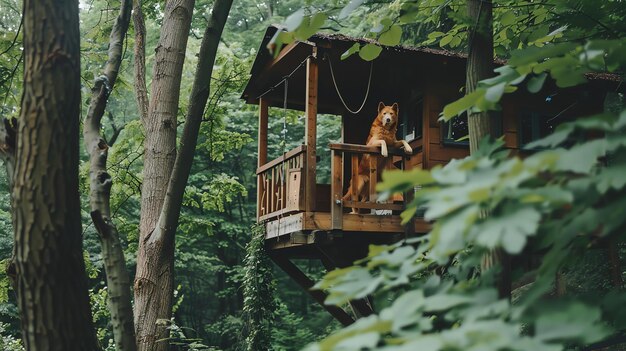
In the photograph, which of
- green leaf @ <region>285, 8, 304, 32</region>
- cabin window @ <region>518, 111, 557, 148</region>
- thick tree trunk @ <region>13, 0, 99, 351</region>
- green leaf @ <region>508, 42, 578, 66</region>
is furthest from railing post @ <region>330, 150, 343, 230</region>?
green leaf @ <region>508, 42, 578, 66</region>

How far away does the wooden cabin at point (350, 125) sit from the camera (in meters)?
7.59

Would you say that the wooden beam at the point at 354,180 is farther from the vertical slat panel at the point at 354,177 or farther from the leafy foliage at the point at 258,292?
the leafy foliage at the point at 258,292

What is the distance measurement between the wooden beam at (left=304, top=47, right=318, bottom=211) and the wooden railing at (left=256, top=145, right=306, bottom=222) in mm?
67

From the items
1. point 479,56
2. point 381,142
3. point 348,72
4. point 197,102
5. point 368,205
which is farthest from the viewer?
point 348,72

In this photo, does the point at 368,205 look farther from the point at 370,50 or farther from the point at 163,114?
the point at 370,50

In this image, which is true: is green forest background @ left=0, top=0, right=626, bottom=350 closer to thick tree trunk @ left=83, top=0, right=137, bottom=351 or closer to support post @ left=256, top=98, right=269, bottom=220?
support post @ left=256, top=98, right=269, bottom=220

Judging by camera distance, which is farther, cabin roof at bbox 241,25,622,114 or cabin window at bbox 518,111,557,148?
cabin window at bbox 518,111,557,148

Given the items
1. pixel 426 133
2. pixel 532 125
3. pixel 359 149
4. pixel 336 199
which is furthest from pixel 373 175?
pixel 532 125

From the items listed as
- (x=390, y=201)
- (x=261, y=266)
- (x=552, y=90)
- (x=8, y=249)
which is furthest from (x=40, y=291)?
(x=8, y=249)

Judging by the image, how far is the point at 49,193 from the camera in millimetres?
2717

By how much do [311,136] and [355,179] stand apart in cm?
74

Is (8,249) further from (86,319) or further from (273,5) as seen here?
(86,319)

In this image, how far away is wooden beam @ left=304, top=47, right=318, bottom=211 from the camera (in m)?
7.55

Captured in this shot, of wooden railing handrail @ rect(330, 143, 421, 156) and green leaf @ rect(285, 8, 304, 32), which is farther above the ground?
wooden railing handrail @ rect(330, 143, 421, 156)
